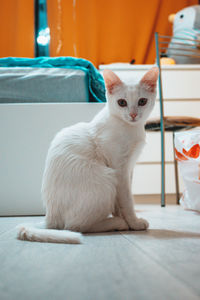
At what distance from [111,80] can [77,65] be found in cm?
62

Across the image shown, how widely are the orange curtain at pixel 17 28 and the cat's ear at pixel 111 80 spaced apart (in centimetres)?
233

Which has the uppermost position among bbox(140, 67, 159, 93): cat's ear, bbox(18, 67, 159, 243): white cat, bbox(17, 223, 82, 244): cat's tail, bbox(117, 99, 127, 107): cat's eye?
bbox(140, 67, 159, 93): cat's ear

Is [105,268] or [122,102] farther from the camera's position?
[122,102]

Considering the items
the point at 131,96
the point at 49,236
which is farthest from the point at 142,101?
the point at 49,236

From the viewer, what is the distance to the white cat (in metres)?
1.01

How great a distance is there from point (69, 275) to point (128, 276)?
116 millimetres

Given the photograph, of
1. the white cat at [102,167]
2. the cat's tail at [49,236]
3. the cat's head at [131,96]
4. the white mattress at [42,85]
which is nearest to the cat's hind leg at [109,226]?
the white cat at [102,167]

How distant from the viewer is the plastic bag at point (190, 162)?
1566 mm

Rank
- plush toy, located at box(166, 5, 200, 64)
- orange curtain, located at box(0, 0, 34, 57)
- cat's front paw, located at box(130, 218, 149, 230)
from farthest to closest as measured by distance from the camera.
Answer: orange curtain, located at box(0, 0, 34, 57), plush toy, located at box(166, 5, 200, 64), cat's front paw, located at box(130, 218, 149, 230)

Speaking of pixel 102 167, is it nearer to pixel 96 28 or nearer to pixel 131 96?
pixel 131 96

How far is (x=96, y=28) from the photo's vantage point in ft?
10.8

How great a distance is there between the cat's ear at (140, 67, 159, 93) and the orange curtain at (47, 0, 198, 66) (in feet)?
7.48

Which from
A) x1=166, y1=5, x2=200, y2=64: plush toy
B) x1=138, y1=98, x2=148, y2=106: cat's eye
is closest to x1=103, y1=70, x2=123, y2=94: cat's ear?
x1=138, y1=98, x2=148, y2=106: cat's eye

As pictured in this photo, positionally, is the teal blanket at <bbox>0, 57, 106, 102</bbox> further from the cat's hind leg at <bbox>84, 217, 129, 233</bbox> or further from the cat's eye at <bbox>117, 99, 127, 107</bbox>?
the cat's hind leg at <bbox>84, 217, 129, 233</bbox>
